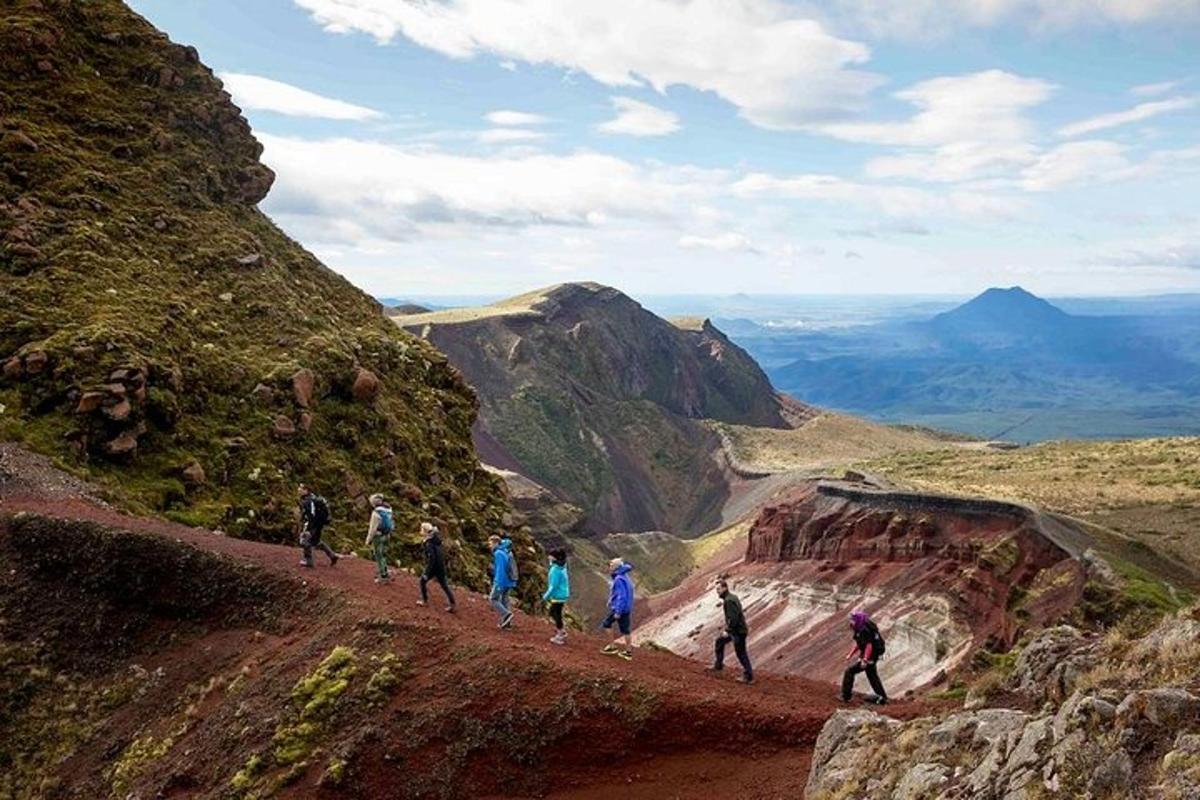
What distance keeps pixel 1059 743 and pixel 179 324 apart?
32182mm

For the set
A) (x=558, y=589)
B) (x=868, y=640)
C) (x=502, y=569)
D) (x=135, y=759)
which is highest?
(x=502, y=569)

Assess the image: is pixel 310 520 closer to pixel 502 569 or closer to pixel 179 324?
pixel 502 569

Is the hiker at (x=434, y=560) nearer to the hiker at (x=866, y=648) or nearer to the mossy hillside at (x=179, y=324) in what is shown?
the hiker at (x=866, y=648)

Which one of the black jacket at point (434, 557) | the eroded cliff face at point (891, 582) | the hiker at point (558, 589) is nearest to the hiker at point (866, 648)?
the hiker at point (558, 589)

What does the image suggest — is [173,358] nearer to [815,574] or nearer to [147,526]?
[147,526]

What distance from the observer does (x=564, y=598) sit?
63.7 feet

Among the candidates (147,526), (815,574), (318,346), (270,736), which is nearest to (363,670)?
(270,736)

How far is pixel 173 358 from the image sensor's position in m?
30.8

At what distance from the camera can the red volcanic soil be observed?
15.4 m

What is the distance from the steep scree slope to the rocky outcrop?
106m

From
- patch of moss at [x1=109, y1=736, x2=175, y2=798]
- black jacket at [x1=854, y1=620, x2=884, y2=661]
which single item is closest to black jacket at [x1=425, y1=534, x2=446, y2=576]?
patch of moss at [x1=109, y1=736, x2=175, y2=798]

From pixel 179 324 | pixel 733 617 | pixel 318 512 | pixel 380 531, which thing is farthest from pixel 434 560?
pixel 179 324

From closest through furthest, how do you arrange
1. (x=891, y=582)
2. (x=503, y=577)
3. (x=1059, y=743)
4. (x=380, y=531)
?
(x=1059, y=743) < (x=503, y=577) < (x=380, y=531) < (x=891, y=582)

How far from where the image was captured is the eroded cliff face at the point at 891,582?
142 feet
